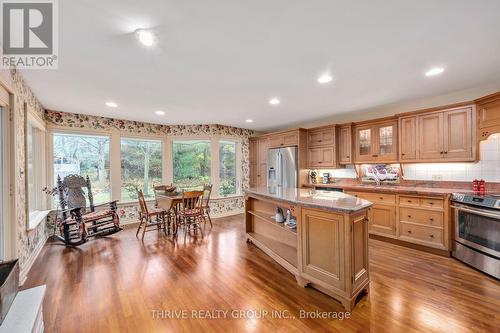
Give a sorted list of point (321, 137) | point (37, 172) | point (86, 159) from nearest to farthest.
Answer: point (37, 172), point (86, 159), point (321, 137)

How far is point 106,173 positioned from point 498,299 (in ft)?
20.6

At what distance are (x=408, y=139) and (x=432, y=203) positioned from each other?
1.12 meters

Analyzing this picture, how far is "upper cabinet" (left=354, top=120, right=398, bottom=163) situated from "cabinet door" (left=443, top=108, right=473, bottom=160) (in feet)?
2.23

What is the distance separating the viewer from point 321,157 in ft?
15.8

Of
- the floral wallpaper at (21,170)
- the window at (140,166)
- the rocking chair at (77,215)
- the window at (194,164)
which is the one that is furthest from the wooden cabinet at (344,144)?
the floral wallpaper at (21,170)

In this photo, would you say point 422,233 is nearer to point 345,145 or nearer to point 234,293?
point 345,145

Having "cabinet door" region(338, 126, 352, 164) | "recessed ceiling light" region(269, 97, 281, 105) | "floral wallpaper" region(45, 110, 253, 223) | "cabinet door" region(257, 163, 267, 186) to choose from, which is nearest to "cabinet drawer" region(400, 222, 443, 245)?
"cabinet door" region(338, 126, 352, 164)

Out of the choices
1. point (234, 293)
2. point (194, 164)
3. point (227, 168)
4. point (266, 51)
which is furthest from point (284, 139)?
point (234, 293)

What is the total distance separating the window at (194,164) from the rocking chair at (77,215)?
6.00 ft

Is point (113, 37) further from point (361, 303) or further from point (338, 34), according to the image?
point (361, 303)

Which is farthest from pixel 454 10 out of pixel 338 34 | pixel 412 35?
pixel 338 34

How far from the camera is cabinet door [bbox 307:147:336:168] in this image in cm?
Result: 461

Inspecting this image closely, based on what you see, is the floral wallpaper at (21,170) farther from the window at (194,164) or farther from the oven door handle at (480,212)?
the oven door handle at (480,212)

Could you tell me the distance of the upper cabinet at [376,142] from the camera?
3795 mm
